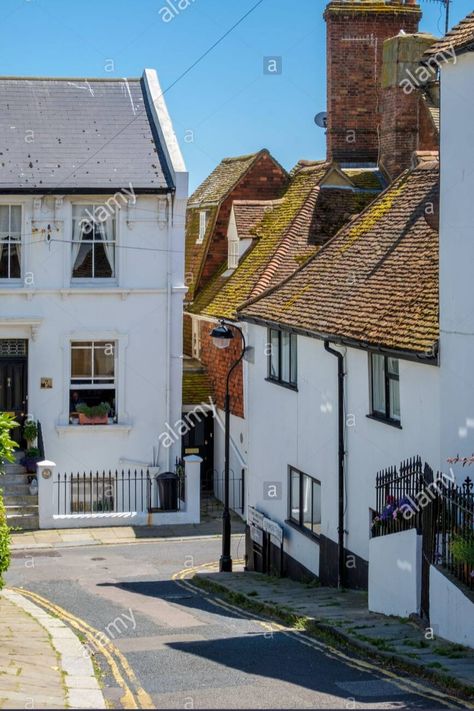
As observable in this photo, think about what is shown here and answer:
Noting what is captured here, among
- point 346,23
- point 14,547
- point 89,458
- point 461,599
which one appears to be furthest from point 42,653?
point 346,23

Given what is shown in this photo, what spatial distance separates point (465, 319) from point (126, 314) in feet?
51.9

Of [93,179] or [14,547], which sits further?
[93,179]

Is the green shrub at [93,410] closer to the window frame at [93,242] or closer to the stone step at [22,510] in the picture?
the stone step at [22,510]

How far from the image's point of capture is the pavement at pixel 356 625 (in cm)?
1087

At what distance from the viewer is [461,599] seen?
1177 cm

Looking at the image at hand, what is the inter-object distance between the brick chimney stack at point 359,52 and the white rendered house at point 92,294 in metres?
4.81

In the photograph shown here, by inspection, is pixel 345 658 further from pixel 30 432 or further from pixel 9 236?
pixel 9 236

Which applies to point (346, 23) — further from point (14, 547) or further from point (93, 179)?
point (14, 547)

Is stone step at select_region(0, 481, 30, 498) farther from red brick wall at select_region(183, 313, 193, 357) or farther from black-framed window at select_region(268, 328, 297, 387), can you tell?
red brick wall at select_region(183, 313, 193, 357)

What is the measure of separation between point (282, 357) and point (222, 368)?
9.54 metres

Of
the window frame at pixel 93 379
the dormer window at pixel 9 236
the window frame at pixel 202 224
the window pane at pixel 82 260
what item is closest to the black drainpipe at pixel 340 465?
the window frame at pixel 93 379

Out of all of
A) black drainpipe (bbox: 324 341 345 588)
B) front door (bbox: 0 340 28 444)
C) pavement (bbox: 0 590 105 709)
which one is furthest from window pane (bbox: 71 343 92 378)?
pavement (bbox: 0 590 105 709)

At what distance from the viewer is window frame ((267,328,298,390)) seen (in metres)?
20.9

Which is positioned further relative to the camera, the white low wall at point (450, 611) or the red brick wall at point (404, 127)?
the red brick wall at point (404, 127)
